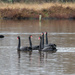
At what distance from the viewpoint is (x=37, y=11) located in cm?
5178

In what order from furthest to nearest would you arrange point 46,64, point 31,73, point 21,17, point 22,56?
point 21,17 → point 22,56 → point 46,64 → point 31,73

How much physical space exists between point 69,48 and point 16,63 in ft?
16.3

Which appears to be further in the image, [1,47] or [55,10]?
[55,10]

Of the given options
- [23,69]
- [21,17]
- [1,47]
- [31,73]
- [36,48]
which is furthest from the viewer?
[21,17]

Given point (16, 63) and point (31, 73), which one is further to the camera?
point (16, 63)

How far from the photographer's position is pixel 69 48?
19750 mm

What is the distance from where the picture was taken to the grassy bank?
1984 inches

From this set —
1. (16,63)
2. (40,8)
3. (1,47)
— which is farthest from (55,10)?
(16,63)

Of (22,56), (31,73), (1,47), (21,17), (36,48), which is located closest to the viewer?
(31,73)

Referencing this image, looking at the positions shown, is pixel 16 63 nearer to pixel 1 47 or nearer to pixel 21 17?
pixel 1 47

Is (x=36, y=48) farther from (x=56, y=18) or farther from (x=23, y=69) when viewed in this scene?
(x=56, y=18)

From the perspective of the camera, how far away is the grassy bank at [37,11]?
50.4m

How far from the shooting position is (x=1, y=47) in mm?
20594

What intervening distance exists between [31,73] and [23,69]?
0.92m
